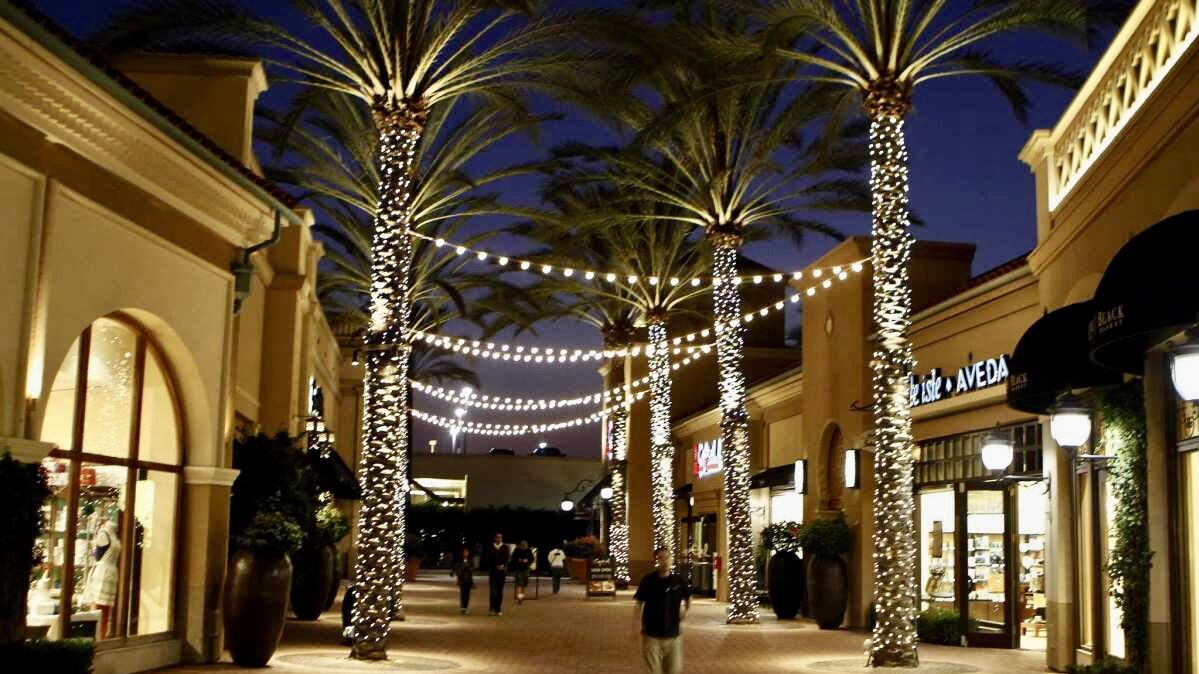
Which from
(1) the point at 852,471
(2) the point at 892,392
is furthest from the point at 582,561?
(2) the point at 892,392

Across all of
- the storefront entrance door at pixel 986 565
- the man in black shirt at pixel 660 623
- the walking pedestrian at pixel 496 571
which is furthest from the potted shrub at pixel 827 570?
the man in black shirt at pixel 660 623

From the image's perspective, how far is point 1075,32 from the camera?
1898 cm

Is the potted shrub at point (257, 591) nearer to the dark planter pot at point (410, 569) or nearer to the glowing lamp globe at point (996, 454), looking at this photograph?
the glowing lamp globe at point (996, 454)

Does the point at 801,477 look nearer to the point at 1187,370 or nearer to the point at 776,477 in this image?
the point at 776,477

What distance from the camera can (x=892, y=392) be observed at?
19.4 metres

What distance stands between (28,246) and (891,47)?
12453 millimetres

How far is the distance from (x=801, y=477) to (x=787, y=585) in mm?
2623

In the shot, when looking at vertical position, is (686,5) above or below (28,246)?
above

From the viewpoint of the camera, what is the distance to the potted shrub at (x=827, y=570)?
92.2 ft

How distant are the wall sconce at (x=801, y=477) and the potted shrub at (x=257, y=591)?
16.5 m

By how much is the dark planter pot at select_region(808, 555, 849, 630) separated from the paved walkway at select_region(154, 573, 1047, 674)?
1.42 ft

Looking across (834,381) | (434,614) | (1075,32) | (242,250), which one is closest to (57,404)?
(242,250)

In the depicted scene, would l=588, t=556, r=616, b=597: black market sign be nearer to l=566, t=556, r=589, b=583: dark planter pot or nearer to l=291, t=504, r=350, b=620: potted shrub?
l=291, t=504, r=350, b=620: potted shrub

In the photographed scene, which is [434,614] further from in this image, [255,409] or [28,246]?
[28,246]
